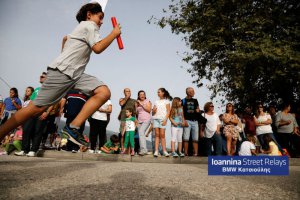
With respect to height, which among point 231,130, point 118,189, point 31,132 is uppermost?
point 231,130

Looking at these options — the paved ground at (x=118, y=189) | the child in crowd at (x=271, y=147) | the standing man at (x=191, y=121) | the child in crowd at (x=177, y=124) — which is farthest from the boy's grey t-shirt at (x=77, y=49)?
the child in crowd at (x=271, y=147)

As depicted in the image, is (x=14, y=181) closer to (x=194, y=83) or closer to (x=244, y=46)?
(x=244, y=46)

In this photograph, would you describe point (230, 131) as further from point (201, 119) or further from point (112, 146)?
point (112, 146)

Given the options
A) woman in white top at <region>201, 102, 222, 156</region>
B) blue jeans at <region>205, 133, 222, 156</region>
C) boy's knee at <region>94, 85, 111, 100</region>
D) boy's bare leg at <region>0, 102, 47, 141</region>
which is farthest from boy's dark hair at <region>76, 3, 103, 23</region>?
blue jeans at <region>205, 133, 222, 156</region>

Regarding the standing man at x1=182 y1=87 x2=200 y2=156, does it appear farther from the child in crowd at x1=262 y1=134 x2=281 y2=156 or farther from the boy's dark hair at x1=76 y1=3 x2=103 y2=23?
the boy's dark hair at x1=76 y1=3 x2=103 y2=23

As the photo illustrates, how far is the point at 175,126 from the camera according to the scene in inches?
285

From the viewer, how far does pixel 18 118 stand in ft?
9.00

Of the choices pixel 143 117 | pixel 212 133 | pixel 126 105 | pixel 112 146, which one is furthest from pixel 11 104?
pixel 212 133

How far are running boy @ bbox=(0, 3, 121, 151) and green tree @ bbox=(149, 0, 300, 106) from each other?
9009 mm

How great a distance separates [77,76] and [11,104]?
6158 mm

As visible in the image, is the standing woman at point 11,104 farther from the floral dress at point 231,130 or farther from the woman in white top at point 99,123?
the floral dress at point 231,130

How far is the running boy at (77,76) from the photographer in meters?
2.83

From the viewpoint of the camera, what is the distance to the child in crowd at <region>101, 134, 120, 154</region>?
7394 mm

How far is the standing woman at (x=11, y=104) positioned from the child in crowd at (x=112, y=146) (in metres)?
3.00
